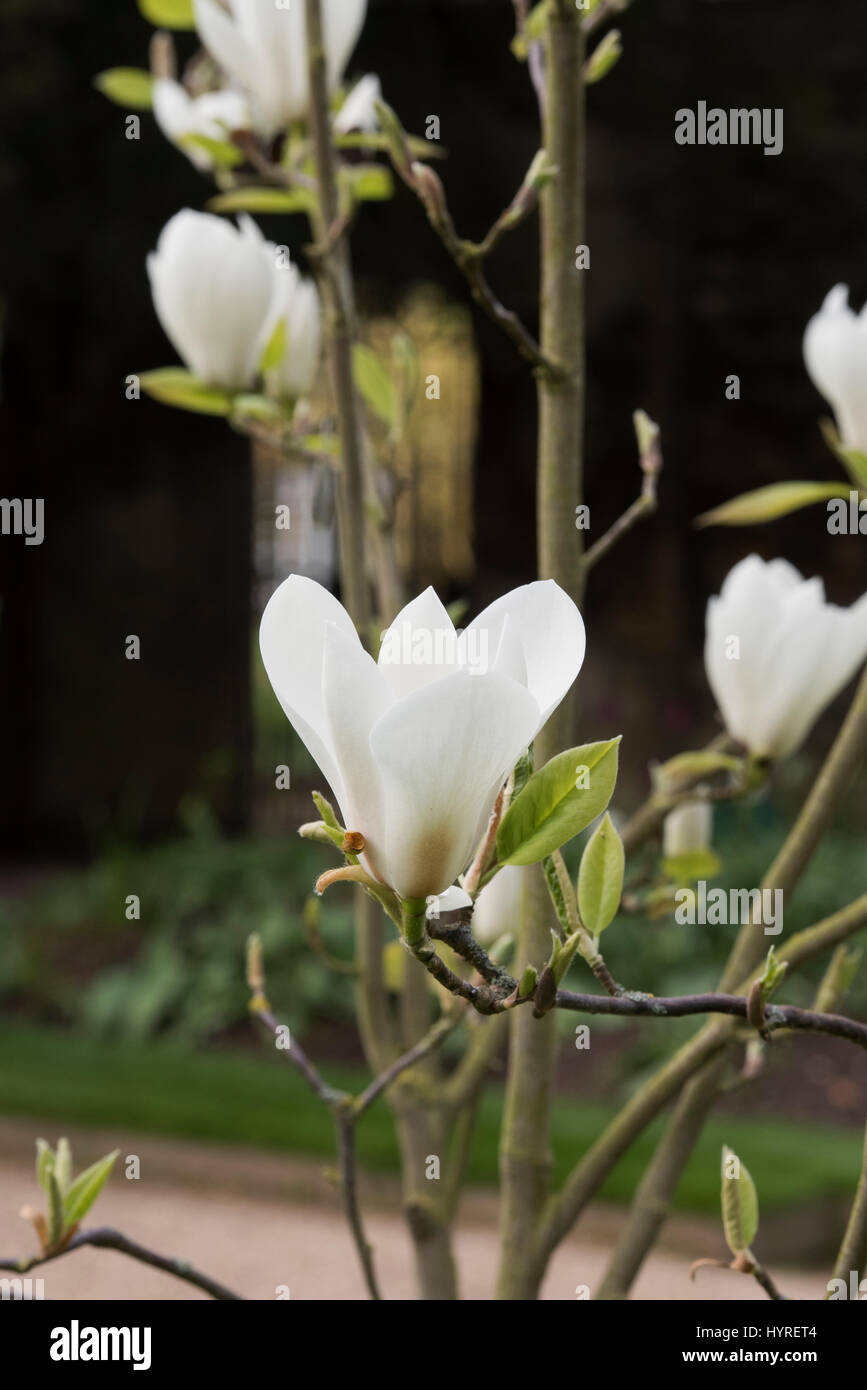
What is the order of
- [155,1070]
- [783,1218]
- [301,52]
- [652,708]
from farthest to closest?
[652,708]
[155,1070]
[783,1218]
[301,52]

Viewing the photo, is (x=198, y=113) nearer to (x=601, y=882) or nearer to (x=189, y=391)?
(x=189, y=391)

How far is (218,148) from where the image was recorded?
3.04ft

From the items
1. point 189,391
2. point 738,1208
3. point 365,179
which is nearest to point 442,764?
point 738,1208

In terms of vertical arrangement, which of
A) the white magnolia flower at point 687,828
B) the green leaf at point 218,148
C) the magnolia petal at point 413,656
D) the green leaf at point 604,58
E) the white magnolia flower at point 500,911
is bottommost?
the white magnolia flower at point 500,911

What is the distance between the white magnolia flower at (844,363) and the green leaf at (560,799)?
451mm

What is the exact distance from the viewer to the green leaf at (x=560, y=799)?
0.40 metres

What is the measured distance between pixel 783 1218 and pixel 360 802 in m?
2.35

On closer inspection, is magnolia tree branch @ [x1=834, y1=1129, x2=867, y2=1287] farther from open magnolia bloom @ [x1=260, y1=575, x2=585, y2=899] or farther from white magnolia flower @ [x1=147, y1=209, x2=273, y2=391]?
white magnolia flower @ [x1=147, y1=209, x2=273, y2=391]

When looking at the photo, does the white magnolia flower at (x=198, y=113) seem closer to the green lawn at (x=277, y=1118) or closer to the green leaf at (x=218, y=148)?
the green leaf at (x=218, y=148)

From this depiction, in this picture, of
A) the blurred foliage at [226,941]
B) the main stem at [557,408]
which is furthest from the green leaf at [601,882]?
the blurred foliage at [226,941]

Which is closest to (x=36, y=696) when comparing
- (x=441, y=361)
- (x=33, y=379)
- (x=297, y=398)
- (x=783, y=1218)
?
(x=33, y=379)

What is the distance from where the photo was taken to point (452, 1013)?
726 millimetres

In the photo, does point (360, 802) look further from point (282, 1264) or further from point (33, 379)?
point (33, 379)

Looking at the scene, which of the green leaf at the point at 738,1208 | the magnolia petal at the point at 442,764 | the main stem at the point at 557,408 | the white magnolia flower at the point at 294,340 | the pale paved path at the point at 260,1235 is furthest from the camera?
the pale paved path at the point at 260,1235
